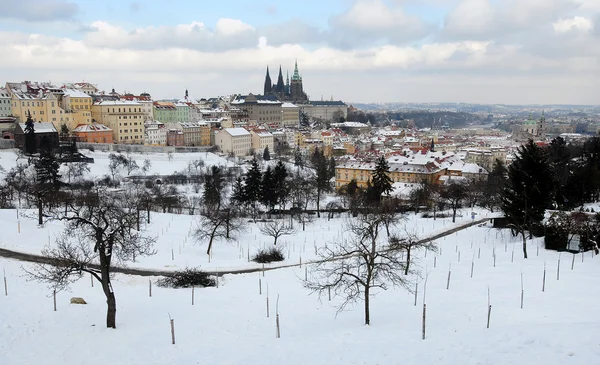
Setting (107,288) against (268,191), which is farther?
(268,191)

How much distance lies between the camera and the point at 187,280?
18.4 meters

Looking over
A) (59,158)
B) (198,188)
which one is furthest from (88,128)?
(198,188)

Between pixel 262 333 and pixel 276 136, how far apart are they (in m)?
95.3

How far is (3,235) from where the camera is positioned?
24.0m

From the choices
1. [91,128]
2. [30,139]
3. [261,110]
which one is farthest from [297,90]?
[30,139]

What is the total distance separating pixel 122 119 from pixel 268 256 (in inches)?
2563

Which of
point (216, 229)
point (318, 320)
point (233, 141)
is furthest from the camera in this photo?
point (233, 141)

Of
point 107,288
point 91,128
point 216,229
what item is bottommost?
point 216,229

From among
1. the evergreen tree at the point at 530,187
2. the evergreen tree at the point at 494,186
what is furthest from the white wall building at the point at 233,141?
the evergreen tree at the point at 530,187

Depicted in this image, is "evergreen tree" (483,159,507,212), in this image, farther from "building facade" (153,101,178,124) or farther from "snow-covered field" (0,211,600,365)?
"building facade" (153,101,178,124)

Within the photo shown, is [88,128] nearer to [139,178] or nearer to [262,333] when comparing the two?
[139,178]

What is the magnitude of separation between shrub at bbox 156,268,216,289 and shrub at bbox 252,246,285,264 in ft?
15.2

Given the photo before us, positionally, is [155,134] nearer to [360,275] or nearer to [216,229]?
[216,229]

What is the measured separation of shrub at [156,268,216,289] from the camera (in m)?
Result: 18.2
